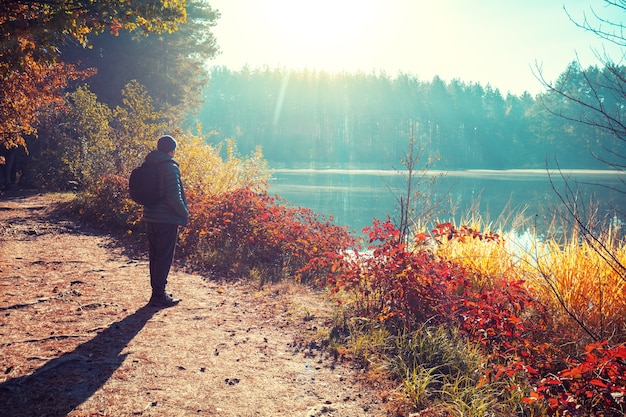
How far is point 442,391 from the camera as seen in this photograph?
3.82m

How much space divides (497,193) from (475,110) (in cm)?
7588

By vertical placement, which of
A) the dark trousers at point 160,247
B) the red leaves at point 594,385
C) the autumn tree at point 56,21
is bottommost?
the red leaves at point 594,385

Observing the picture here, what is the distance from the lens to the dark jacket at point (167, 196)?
5.48 m

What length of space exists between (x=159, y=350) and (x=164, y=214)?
5.76ft

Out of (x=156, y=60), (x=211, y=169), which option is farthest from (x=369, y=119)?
(x=211, y=169)

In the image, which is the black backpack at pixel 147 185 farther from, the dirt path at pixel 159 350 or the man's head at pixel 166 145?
the dirt path at pixel 159 350

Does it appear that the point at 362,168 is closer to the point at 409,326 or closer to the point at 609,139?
the point at 609,139

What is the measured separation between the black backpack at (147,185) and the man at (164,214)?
1.8 inches

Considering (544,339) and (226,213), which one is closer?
(544,339)

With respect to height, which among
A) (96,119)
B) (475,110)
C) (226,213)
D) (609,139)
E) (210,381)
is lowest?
(210,381)

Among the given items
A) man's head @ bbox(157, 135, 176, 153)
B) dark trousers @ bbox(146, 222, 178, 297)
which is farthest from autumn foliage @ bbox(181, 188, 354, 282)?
man's head @ bbox(157, 135, 176, 153)

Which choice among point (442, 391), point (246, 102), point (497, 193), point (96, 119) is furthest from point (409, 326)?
point (246, 102)

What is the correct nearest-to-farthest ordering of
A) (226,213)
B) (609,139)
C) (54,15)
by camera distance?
1. (54,15)
2. (226,213)
3. (609,139)

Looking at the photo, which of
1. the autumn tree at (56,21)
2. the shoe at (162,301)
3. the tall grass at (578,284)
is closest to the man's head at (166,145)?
the shoe at (162,301)
